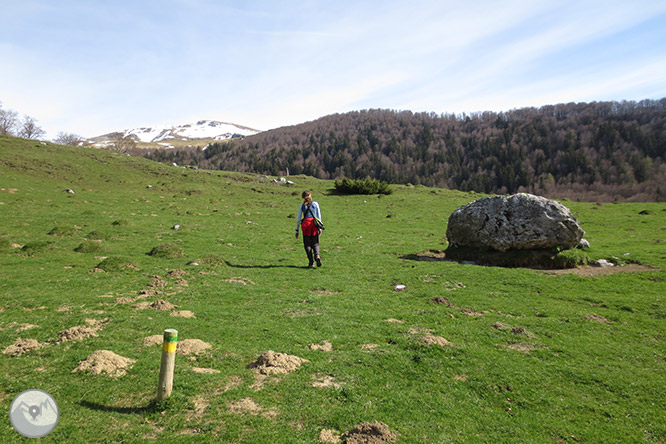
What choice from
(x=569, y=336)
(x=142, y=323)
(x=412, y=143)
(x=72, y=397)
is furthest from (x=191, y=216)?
(x=412, y=143)

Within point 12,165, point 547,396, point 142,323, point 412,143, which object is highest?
point 412,143

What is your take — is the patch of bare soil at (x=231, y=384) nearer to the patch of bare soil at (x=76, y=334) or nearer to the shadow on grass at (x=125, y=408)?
the shadow on grass at (x=125, y=408)

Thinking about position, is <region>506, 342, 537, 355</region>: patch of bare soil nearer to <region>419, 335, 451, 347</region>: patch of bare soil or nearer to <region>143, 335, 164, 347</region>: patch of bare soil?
<region>419, 335, 451, 347</region>: patch of bare soil

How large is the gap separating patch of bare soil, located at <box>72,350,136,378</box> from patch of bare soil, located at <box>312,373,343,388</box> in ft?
12.6

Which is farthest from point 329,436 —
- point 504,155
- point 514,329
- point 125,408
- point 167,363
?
point 504,155

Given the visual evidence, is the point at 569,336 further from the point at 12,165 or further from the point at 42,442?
the point at 12,165

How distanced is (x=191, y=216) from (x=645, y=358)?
3196 cm

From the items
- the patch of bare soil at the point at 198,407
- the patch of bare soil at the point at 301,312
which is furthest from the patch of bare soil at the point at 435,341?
the patch of bare soil at the point at 198,407

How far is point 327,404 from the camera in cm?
597

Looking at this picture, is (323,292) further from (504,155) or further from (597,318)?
(504,155)

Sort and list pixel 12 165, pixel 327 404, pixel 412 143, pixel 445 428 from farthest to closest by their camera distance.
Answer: pixel 412 143 < pixel 12 165 < pixel 327 404 < pixel 445 428

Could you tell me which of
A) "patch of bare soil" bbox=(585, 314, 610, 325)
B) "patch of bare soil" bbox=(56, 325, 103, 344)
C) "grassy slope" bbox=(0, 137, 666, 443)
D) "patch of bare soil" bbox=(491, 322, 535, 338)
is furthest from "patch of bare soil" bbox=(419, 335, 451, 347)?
"patch of bare soil" bbox=(56, 325, 103, 344)

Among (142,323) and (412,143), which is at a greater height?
(412,143)

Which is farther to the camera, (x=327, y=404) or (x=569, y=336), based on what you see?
(x=569, y=336)
